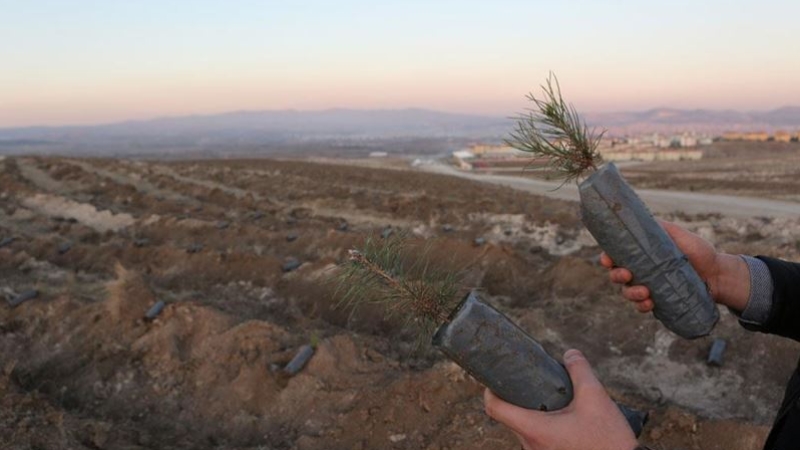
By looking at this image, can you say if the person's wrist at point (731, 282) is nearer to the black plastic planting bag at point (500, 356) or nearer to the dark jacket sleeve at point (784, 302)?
the dark jacket sleeve at point (784, 302)

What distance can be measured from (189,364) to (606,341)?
6.03 metres

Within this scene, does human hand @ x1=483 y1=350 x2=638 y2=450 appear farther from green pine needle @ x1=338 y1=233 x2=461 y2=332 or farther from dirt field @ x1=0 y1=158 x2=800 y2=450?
dirt field @ x1=0 y1=158 x2=800 y2=450

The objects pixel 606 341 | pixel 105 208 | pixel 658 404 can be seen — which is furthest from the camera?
pixel 105 208

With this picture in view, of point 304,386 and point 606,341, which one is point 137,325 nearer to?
point 304,386

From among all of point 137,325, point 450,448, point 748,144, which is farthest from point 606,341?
point 748,144

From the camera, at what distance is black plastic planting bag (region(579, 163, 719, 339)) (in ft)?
8.15

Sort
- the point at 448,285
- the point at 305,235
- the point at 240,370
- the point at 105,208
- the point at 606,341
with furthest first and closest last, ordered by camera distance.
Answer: the point at 105,208
the point at 305,235
the point at 606,341
the point at 240,370
the point at 448,285

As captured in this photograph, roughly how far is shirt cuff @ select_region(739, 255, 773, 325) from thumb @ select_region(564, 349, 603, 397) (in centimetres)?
99

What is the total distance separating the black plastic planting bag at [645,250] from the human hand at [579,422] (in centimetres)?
54

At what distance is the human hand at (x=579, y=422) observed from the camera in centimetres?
204

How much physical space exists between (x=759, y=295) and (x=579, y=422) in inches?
50.4

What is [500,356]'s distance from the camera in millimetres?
2434

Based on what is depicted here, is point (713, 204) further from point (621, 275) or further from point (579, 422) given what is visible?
point (579, 422)

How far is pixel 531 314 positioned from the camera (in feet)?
30.5
